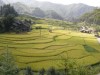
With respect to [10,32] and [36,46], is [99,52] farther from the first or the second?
[10,32]

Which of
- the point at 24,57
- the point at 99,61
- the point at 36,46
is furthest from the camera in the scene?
the point at 36,46

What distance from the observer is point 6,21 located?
74.0 meters

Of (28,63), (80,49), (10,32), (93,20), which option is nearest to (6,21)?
(10,32)

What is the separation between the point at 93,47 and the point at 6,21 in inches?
1181

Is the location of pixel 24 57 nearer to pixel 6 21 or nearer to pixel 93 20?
pixel 6 21

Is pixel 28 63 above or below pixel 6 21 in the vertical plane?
below

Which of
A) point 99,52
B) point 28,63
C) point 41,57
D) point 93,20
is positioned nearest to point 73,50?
point 99,52

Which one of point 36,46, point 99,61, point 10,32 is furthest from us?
point 10,32

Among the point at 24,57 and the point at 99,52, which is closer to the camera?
the point at 24,57

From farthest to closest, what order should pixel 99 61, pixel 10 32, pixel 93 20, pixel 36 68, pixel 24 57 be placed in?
pixel 93 20 < pixel 10 32 < pixel 99 61 < pixel 24 57 < pixel 36 68

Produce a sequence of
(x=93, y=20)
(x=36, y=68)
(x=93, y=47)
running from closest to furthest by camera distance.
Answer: (x=36, y=68) < (x=93, y=47) < (x=93, y=20)

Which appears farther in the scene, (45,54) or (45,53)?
(45,53)

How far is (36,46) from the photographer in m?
52.8

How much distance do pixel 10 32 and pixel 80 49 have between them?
88.4ft
